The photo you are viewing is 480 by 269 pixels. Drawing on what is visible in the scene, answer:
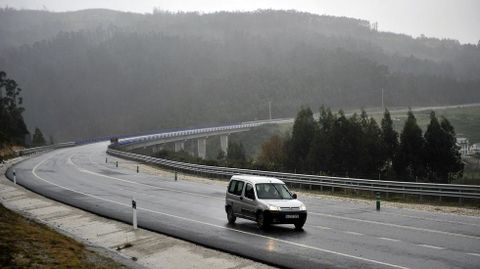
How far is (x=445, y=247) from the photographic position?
15.7 meters

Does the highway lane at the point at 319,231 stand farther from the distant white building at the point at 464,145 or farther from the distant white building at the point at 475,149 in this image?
the distant white building at the point at 464,145

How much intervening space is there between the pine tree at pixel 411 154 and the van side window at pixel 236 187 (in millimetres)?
56772

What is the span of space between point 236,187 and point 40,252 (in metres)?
8.71

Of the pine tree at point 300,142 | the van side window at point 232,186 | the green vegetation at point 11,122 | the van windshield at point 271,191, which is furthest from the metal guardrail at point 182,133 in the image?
the van windshield at point 271,191

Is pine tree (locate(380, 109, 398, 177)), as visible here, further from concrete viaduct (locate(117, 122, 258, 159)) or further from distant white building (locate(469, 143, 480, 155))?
distant white building (locate(469, 143, 480, 155))

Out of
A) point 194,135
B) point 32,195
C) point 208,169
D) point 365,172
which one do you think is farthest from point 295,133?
point 32,195

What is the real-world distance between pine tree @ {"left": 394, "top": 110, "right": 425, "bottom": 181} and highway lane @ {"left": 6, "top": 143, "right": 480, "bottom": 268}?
46617 millimetres

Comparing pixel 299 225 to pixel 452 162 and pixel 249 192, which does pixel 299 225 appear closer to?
pixel 249 192

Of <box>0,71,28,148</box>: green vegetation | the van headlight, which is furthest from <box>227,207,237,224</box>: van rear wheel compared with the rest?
<box>0,71,28,148</box>: green vegetation

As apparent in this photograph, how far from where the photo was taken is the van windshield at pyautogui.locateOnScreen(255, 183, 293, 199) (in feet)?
63.2

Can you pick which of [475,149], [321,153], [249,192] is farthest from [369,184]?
[475,149]

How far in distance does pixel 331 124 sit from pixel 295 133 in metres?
6.09

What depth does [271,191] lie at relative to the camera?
767 inches

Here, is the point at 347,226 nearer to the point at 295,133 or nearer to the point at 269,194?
the point at 269,194
